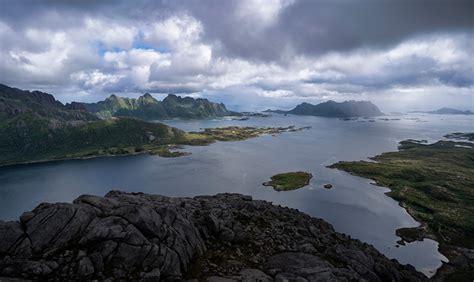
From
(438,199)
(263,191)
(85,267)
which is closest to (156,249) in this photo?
(85,267)

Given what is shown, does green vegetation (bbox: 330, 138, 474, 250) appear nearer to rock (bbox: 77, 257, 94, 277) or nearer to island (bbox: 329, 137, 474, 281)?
island (bbox: 329, 137, 474, 281)

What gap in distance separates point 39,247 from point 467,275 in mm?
79629

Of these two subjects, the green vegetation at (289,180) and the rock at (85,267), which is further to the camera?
the green vegetation at (289,180)

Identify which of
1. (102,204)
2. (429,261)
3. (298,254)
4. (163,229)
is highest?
(102,204)

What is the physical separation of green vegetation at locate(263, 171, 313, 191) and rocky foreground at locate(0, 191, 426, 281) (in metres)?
93.5

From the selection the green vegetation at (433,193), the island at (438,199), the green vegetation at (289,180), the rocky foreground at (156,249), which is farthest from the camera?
the green vegetation at (289,180)

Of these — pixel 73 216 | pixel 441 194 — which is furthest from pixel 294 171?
pixel 73 216

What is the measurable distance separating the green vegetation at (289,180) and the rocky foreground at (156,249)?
307 ft

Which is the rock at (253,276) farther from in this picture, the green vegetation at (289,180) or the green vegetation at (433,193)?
the green vegetation at (289,180)

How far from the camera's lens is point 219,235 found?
129 ft

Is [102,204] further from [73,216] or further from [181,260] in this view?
[181,260]

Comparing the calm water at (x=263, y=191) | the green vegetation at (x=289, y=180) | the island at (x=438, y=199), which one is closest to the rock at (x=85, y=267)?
the island at (x=438, y=199)

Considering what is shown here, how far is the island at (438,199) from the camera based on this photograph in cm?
8513

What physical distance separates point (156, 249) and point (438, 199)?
13123 cm
